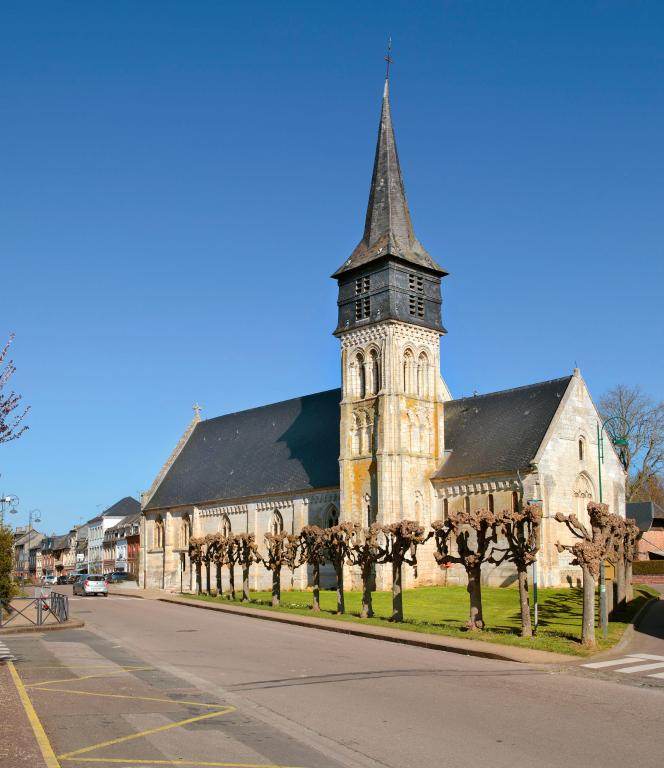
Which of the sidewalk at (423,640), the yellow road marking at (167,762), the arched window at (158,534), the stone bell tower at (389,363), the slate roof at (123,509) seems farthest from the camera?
the slate roof at (123,509)

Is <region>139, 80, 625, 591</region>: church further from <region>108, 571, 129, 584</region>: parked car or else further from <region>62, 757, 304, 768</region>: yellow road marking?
<region>62, 757, 304, 768</region>: yellow road marking

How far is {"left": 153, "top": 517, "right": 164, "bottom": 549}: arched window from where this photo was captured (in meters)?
67.7

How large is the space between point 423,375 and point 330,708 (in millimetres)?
37238

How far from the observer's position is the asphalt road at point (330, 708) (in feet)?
32.7

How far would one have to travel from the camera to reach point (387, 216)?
165 feet

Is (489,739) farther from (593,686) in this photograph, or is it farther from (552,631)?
(552,631)

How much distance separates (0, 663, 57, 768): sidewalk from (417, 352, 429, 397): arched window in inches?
1477

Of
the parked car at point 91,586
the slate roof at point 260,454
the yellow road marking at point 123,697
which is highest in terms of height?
the slate roof at point 260,454

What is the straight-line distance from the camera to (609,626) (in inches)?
1020

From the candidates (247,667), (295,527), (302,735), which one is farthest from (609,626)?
(295,527)

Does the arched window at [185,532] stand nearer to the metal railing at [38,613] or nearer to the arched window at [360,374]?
the arched window at [360,374]

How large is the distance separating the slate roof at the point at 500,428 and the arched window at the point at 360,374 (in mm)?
5497

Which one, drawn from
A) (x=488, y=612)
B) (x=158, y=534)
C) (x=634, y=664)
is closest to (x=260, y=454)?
(x=158, y=534)

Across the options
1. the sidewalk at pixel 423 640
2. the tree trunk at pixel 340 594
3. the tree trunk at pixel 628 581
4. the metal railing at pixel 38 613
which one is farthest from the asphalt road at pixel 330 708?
the tree trunk at pixel 628 581
